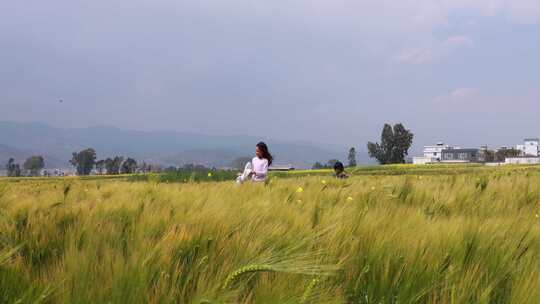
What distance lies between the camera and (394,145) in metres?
108

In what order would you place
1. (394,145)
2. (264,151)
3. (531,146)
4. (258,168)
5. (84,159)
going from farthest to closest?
(531,146) < (84,159) < (394,145) < (264,151) < (258,168)

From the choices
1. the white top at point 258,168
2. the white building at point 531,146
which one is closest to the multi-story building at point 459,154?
the white building at point 531,146

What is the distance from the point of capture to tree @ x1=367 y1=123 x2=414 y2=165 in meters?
108

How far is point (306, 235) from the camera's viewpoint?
159cm

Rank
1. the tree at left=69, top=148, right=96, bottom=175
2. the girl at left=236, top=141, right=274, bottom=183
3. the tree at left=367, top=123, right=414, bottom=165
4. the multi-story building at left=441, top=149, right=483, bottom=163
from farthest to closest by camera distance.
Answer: the tree at left=69, top=148, right=96, bottom=175 < the multi-story building at left=441, top=149, right=483, bottom=163 < the tree at left=367, top=123, right=414, bottom=165 < the girl at left=236, top=141, right=274, bottom=183

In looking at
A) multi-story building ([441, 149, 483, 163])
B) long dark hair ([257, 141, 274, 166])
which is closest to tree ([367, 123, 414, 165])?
multi-story building ([441, 149, 483, 163])

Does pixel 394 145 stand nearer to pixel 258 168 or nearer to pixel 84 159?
pixel 258 168

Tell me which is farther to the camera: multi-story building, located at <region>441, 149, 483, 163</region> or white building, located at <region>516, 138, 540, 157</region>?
white building, located at <region>516, 138, 540, 157</region>

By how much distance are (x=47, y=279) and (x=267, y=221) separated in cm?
85

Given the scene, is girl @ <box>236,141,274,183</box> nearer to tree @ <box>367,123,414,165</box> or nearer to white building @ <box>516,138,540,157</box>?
tree @ <box>367,123,414,165</box>

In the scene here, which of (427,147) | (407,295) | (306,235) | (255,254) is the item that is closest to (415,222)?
(306,235)

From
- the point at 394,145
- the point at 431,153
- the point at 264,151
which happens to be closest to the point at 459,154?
the point at 431,153

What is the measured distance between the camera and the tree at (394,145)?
108m

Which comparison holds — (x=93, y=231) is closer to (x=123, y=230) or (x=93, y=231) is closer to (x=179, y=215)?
(x=123, y=230)
